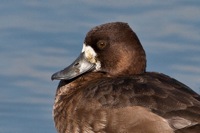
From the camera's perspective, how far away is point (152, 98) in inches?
328

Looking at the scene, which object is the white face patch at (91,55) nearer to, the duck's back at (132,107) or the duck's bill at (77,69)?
the duck's bill at (77,69)

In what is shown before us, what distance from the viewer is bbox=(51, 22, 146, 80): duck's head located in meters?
8.96

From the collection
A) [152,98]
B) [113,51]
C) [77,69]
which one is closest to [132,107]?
[152,98]

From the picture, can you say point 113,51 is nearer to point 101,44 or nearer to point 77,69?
point 101,44

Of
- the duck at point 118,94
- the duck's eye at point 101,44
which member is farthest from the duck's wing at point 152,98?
the duck's eye at point 101,44

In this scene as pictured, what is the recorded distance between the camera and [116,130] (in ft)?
27.4

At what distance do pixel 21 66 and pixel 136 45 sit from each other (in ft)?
6.33

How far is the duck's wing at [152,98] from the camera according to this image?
813 cm

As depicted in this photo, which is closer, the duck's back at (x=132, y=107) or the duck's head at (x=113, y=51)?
the duck's back at (x=132, y=107)

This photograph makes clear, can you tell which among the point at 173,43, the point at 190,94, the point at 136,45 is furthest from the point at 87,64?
the point at 173,43

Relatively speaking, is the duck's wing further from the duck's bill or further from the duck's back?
the duck's bill

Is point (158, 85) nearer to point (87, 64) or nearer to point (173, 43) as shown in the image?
point (87, 64)

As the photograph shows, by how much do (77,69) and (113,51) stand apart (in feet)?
1.22

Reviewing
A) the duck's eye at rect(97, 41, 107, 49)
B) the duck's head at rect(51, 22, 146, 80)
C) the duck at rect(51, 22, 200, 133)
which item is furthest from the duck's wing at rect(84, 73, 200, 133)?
the duck's eye at rect(97, 41, 107, 49)
